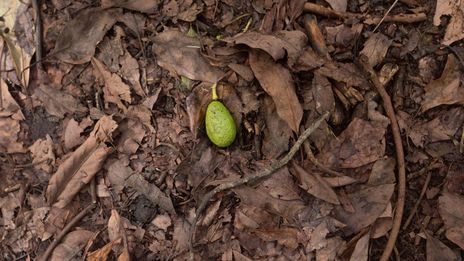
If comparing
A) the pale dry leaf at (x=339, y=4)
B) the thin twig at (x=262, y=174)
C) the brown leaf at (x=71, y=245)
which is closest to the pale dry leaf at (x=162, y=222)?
the thin twig at (x=262, y=174)

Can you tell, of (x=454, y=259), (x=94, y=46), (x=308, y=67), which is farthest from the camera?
(x=94, y=46)

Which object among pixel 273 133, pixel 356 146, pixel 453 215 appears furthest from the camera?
pixel 273 133

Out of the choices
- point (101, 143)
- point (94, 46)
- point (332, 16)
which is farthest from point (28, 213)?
point (332, 16)

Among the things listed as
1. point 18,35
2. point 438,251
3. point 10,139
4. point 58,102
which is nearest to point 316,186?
point 438,251

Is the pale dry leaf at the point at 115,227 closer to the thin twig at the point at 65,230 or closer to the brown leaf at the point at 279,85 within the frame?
the thin twig at the point at 65,230

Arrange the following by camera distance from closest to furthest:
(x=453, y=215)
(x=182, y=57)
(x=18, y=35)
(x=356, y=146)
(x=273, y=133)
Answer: (x=453, y=215) < (x=356, y=146) < (x=273, y=133) < (x=182, y=57) < (x=18, y=35)

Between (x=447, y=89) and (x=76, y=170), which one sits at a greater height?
(x=447, y=89)

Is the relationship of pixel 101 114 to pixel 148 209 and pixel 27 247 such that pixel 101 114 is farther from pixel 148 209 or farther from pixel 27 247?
pixel 27 247

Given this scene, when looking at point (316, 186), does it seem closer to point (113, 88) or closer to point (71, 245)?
point (113, 88)
